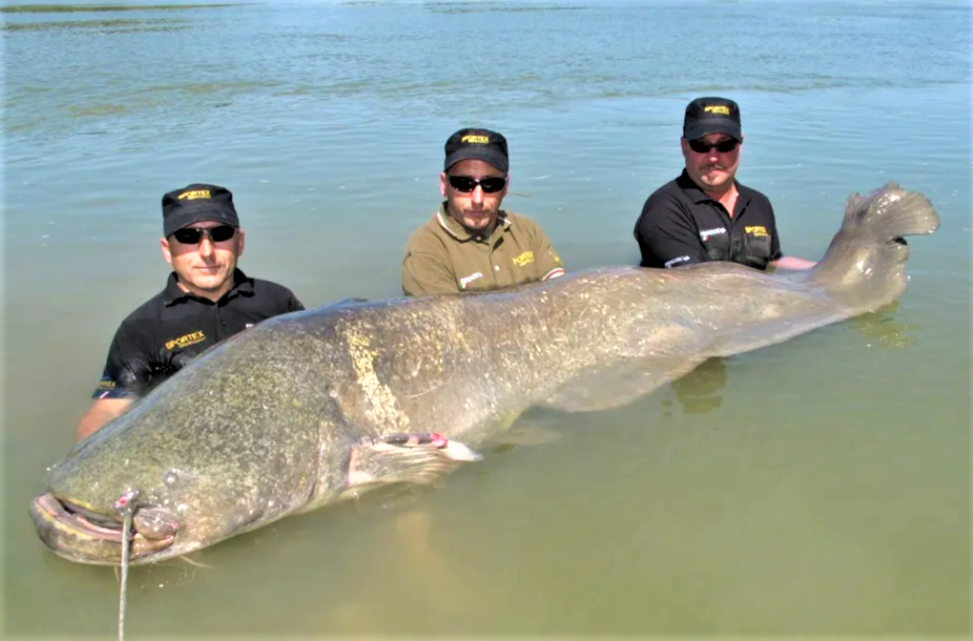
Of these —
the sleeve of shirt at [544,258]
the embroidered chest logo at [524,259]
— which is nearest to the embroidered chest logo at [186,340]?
the embroidered chest logo at [524,259]

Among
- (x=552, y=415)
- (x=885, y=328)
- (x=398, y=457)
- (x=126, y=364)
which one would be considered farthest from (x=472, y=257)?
(x=885, y=328)

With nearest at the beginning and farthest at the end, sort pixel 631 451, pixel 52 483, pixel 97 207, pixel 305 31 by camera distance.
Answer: pixel 52 483 < pixel 631 451 < pixel 97 207 < pixel 305 31

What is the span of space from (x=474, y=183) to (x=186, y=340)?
1.90 m

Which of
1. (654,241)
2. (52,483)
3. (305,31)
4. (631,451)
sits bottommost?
(631,451)

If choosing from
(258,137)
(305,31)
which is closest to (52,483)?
(258,137)

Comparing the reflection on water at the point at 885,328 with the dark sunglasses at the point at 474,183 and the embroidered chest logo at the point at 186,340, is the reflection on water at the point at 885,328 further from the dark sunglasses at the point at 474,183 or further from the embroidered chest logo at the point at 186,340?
the embroidered chest logo at the point at 186,340

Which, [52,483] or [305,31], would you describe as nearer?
[52,483]

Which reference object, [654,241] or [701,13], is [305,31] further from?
[654,241]

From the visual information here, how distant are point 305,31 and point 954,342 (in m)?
28.9

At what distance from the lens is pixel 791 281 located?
5.49 metres

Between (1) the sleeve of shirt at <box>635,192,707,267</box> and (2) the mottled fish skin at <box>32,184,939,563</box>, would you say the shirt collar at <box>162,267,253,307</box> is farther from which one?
(1) the sleeve of shirt at <box>635,192,707,267</box>

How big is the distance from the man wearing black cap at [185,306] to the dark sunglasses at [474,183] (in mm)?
1403

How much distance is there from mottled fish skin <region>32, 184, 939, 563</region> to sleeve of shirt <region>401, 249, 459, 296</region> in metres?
0.61

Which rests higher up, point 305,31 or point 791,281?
point 305,31
